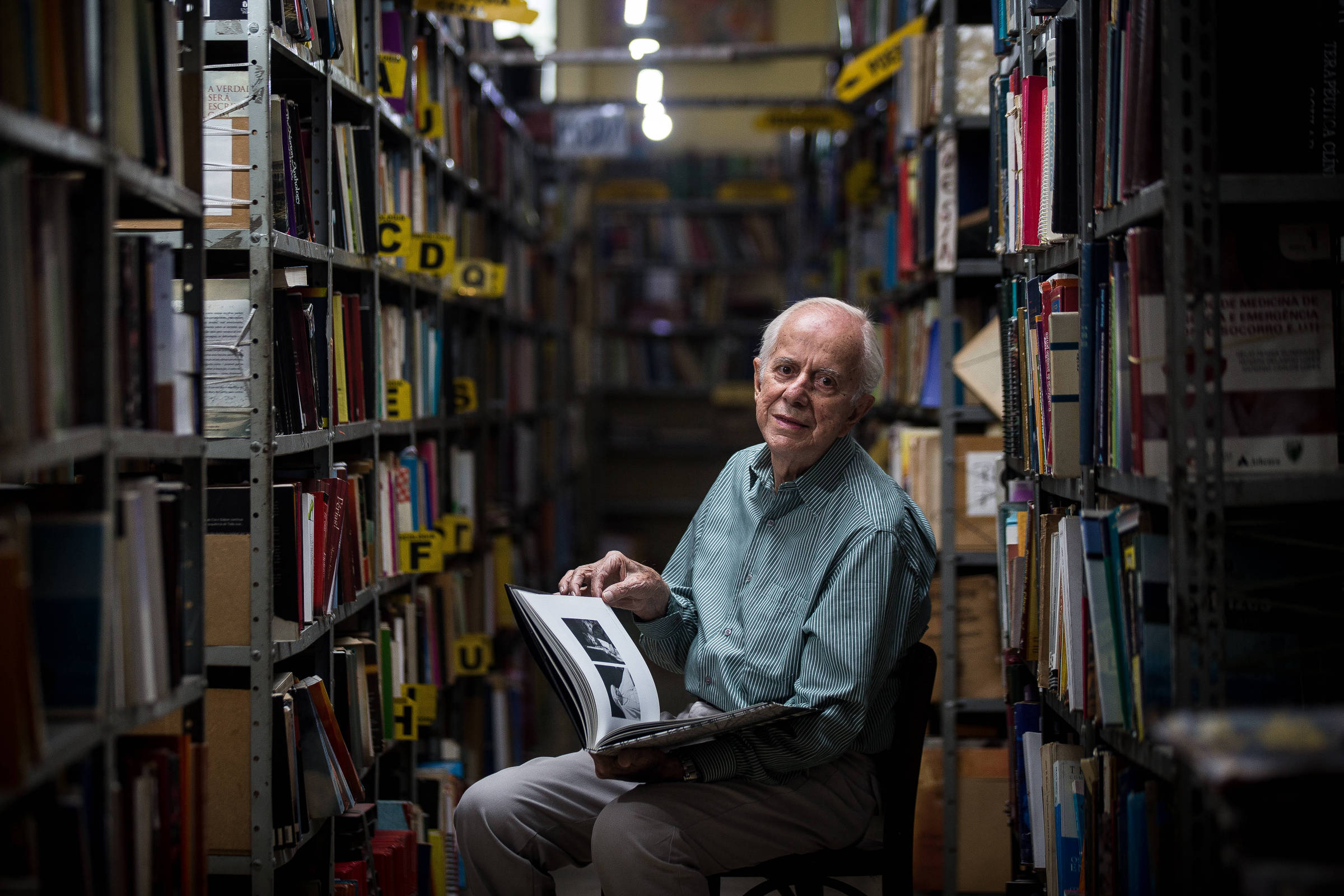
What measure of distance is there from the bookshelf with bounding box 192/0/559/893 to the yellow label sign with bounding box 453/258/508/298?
67 millimetres

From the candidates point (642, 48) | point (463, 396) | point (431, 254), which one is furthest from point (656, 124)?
point (431, 254)

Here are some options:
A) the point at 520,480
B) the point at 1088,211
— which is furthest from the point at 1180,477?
the point at 520,480

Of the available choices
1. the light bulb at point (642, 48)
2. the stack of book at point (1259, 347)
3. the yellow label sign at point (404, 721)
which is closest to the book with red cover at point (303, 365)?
the yellow label sign at point (404, 721)

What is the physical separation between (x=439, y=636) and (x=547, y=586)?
7.43 ft

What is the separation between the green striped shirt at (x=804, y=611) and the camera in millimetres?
1719

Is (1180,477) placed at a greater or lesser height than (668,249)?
lesser

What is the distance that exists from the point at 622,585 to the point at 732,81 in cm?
710

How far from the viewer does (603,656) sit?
182 centimetres

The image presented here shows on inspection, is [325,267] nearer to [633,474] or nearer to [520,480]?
[520,480]

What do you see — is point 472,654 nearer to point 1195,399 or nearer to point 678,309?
point 1195,399

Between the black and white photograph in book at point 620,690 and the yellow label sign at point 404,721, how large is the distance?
984 mm

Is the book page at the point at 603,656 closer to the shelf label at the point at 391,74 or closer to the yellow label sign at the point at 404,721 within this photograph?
the yellow label sign at the point at 404,721

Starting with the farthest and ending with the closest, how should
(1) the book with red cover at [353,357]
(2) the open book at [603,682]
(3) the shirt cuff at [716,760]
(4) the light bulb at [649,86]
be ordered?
(4) the light bulb at [649,86] → (1) the book with red cover at [353,357] → (3) the shirt cuff at [716,760] → (2) the open book at [603,682]

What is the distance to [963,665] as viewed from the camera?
9.69 feet
